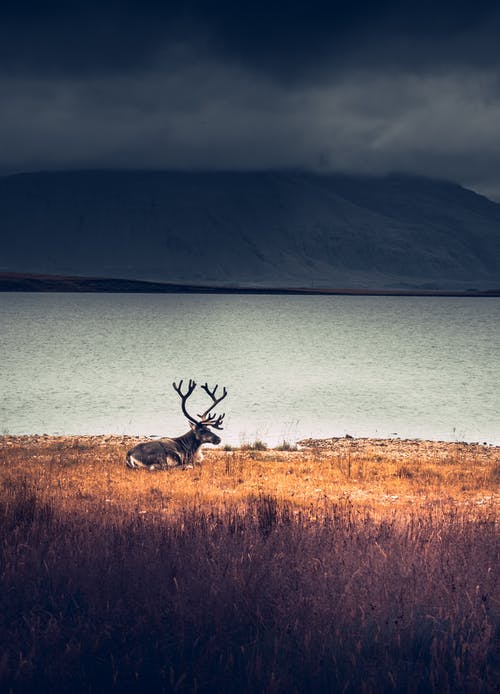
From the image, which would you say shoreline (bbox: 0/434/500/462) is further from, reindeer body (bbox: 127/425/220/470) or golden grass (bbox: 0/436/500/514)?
reindeer body (bbox: 127/425/220/470)

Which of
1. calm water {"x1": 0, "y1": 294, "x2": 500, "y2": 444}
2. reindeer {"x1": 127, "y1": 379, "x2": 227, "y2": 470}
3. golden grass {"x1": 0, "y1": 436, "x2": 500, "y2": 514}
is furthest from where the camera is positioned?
calm water {"x1": 0, "y1": 294, "x2": 500, "y2": 444}

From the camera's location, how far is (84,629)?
18.2 ft

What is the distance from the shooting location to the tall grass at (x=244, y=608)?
5.04 metres

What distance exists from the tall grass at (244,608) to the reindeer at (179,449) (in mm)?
7852

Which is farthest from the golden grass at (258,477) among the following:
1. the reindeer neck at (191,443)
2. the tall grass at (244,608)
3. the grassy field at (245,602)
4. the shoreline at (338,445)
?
the tall grass at (244,608)

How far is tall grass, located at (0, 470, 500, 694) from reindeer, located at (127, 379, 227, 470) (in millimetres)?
7852

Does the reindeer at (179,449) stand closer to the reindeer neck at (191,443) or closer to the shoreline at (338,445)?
the reindeer neck at (191,443)

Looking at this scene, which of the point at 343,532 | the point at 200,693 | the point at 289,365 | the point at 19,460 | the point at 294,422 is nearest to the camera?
the point at 200,693

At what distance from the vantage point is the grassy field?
5.05 meters

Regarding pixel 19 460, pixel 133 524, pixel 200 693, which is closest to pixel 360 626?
pixel 200 693

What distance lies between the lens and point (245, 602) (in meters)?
6.02

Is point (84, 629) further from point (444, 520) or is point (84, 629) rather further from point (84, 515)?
point (444, 520)

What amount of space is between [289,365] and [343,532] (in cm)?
6204

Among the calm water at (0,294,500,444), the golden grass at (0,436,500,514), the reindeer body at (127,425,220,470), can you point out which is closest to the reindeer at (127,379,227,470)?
the reindeer body at (127,425,220,470)
